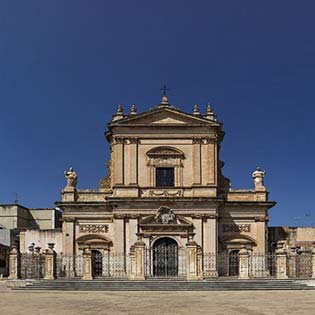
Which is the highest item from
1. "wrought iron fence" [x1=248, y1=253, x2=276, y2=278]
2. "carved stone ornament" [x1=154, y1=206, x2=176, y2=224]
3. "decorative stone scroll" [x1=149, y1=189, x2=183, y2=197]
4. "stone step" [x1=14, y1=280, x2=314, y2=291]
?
"decorative stone scroll" [x1=149, y1=189, x2=183, y2=197]

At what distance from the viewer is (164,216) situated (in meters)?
42.4

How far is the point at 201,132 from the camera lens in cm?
4384

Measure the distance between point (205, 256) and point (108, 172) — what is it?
9.72 m

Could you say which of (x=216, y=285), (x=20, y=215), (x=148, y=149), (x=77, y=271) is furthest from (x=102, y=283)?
(x=20, y=215)

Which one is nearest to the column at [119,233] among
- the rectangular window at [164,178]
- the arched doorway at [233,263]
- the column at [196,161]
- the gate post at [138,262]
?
the rectangular window at [164,178]

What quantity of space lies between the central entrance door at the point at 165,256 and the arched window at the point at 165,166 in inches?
151

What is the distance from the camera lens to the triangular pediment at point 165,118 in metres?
43.8

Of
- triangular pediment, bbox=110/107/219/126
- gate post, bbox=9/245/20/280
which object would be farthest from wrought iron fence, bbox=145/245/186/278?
gate post, bbox=9/245/20/280

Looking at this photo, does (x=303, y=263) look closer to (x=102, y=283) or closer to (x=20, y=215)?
(x=102, y=283)

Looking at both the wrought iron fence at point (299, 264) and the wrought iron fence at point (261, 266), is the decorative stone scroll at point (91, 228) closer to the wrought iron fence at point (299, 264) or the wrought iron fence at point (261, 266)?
the wrought iron fence at point (261, 266)

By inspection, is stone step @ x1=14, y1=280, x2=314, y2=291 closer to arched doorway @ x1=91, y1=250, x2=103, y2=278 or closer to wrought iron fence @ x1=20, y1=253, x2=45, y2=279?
wrought iron fence @ x1=20, y1=253, x2=45, y2=279

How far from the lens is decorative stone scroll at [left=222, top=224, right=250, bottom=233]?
43.5m

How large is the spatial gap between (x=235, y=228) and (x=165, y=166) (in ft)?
20.5

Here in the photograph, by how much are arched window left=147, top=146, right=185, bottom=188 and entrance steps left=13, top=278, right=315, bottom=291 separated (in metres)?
10.8
